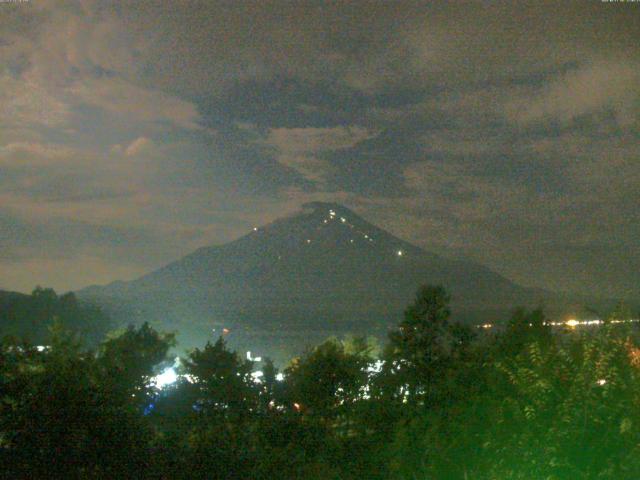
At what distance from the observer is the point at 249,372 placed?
2611 centimetres

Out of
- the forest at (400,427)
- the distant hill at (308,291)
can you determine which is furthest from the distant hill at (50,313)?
the forest at (400,427)

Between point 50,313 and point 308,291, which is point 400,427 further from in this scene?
point 308,291

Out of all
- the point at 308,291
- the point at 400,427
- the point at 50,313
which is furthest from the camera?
the point at 308,291

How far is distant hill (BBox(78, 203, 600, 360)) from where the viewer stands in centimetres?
10294

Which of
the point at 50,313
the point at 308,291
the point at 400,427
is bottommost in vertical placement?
the point at 400,427

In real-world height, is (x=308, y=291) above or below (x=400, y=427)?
above

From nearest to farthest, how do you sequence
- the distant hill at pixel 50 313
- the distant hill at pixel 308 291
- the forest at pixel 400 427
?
the forest at pixel 400 427, the distant hill at pixel 50 313, the distant hill at pixel 308 291

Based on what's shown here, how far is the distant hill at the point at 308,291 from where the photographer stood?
10294cm

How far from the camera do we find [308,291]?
155 metres

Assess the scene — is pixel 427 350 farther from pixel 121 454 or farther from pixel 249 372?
pixel 121 454

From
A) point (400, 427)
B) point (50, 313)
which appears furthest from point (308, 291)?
point (400, 427)

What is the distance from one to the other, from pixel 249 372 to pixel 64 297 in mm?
63736

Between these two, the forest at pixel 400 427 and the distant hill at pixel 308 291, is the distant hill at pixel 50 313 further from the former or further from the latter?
the forest at pixel 400 427

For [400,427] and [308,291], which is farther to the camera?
[308,291]
